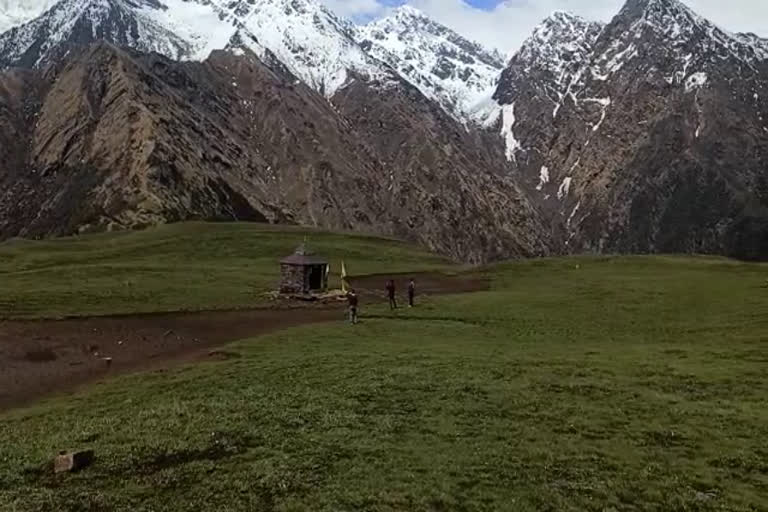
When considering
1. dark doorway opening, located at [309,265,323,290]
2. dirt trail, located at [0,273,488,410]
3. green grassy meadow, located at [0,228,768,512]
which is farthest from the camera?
dark doorway opening, located at [309,265,323,290]

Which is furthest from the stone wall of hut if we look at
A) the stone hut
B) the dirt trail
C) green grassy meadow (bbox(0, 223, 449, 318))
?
the dirt trail

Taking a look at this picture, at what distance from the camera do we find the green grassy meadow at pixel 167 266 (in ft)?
216

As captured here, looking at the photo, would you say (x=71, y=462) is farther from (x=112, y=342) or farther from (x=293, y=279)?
(x=293, y=279)

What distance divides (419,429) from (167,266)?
219 feet

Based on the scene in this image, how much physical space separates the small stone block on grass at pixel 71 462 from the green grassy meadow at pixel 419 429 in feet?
1.30

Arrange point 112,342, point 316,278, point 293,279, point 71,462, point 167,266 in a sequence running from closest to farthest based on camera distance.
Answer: point 71,462
point 112,342
point 293,279
point 316,278
point 167,266

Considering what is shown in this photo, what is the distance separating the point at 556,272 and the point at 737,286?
24.7m

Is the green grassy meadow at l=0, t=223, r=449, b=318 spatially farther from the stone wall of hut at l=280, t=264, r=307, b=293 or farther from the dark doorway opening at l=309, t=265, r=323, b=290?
the dark doorway opening at l=309, t=265, r=323, b=290

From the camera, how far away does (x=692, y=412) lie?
32.6 m

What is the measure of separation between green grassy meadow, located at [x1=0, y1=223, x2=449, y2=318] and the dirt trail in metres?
3.76

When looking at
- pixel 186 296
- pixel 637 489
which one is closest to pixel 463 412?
pixel 637 489

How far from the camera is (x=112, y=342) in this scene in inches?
2012

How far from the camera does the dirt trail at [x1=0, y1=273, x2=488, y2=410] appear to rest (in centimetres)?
4153

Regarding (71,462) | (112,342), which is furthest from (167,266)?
(71,462)
